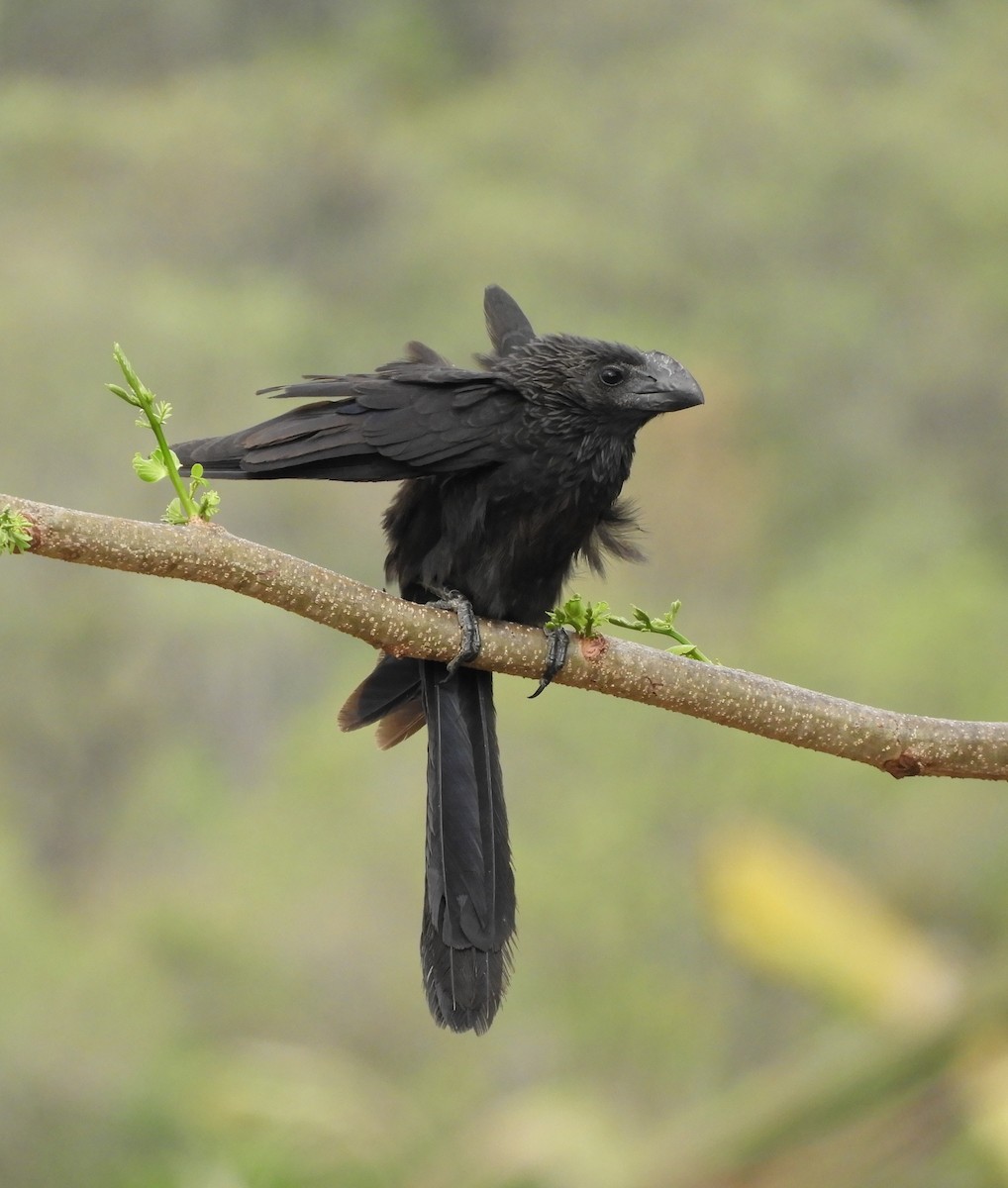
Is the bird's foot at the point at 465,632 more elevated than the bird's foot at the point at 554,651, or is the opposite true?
the bird's foot at the point at 465,632

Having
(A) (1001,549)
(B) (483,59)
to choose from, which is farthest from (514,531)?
(A) (1001,549)

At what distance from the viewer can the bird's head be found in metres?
2.39

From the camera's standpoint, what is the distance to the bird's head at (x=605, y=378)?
94.0 inches

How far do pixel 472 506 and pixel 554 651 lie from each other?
46cm

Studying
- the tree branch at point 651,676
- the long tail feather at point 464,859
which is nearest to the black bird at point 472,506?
the long tail feather at point 464,859

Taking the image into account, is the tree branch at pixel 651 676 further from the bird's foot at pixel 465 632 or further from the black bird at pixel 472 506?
the black bird at pixel 472 506

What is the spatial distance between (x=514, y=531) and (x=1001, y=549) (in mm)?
8535

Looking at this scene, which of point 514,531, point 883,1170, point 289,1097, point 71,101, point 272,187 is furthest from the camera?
point 272,187

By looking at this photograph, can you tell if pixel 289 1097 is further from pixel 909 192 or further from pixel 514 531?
pixel 909 192

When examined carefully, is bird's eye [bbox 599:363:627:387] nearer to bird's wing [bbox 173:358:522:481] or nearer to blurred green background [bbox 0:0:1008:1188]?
bird's wing [bbox 173:358:522:481]

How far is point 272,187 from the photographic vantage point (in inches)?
358

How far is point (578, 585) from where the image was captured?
25.7 feet

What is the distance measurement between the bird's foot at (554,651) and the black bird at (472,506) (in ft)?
0.92

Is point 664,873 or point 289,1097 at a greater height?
point 664,873
